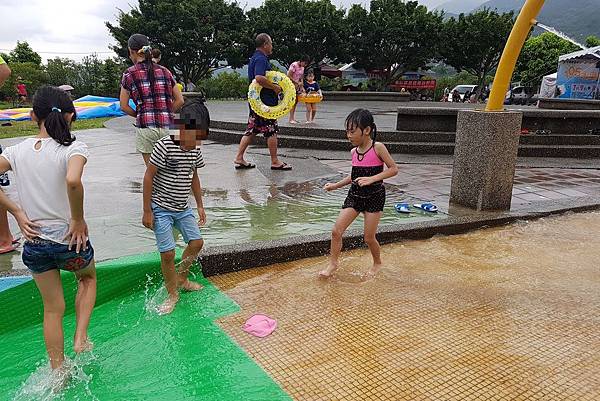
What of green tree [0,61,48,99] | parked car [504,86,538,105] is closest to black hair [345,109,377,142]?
green tree [0,61,48,99]

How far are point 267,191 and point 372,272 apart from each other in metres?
2.84

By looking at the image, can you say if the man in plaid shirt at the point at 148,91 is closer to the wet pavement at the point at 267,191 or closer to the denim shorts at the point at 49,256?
the wet pavement at the point at 267,191

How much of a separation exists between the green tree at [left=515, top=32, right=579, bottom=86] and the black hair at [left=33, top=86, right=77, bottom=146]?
48.0 metres

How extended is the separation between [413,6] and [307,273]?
38827mm

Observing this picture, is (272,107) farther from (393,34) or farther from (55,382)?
(393,34)

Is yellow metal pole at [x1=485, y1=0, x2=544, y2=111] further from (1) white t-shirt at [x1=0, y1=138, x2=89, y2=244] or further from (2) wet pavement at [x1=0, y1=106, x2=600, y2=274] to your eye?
(1) white t-shirt at [x1=0, y1=138, x2=89, y2=244]

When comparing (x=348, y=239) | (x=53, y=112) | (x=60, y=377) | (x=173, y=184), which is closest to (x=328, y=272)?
(x=348, y=239)

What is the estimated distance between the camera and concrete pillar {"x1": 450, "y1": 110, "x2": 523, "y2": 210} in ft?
19.5

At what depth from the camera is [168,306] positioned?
3.71 meters

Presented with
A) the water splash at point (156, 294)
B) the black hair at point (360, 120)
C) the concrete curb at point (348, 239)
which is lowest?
the water splash at point (156, 294)

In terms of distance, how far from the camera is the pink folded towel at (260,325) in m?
3.39

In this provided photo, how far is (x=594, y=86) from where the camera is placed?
29953mm

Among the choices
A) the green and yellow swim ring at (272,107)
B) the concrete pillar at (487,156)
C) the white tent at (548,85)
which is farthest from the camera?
the white tent at (548,85)

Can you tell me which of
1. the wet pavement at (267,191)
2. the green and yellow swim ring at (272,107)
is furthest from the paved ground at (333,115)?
the green and yellow swim ring at (272,107)
